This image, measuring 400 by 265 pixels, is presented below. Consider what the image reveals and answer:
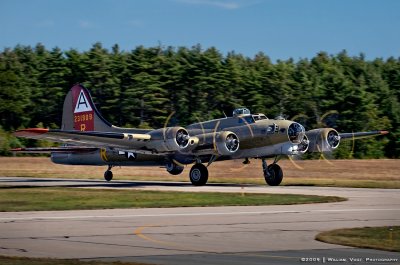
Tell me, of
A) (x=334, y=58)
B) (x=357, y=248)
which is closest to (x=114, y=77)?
(x=334, y=58)

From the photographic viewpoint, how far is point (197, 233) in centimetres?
1989

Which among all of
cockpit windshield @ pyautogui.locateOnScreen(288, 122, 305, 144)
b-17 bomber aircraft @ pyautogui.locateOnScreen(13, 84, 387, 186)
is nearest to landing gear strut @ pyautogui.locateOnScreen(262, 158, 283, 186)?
b-17 bomber aircraft @ pyautogui.locateOnScreen(13, 84, 387, 186)

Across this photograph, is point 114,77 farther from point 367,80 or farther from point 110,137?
point 110,137

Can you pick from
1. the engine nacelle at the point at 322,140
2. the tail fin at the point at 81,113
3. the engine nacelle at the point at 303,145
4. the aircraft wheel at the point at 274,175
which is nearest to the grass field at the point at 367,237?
the engine nacelle at the point at 303,145

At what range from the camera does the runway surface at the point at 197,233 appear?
16.2 metres

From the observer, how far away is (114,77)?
10894 cm

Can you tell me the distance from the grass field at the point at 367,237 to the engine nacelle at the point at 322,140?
20.9m

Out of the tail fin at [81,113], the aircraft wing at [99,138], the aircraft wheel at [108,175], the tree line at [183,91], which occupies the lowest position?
the aircraft wheel at [108,175]

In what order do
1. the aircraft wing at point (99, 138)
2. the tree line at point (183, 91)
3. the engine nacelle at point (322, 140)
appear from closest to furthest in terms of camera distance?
the aircraft wing at point (99, 138) < the engine nacelle at point (322, 140) < the tree line at point (183, 91)

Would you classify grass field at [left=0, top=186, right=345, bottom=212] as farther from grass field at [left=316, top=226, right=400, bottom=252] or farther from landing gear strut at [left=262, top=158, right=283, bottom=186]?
grass field at [left=316, top=226, right=400, bottom=252]

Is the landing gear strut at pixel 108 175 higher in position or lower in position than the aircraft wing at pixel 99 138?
lower

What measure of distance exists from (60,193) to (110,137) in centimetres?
650

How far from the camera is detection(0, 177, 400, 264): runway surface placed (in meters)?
16.2

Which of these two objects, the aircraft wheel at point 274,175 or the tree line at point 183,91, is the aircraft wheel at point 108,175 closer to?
the aircraft wheel at point 274,175
